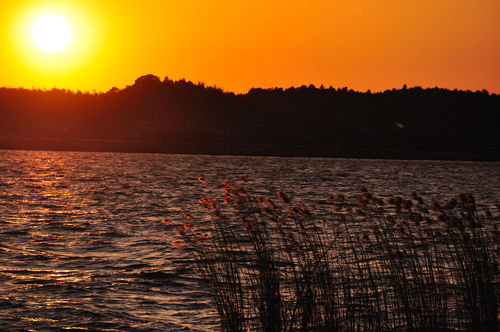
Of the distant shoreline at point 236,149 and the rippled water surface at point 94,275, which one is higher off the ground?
the distant shoreline at point 236,149

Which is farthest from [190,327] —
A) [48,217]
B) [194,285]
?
[48,217]

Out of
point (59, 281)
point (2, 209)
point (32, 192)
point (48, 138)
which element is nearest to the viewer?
point (59, 281)

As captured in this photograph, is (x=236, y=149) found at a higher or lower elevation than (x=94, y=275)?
higher

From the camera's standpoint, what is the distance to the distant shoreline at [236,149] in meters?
177

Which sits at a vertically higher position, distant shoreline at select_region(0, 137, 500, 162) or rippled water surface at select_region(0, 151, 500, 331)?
distant shoreline at select_region(0, 137, 500, 162)

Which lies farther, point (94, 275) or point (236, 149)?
point (236, 149)

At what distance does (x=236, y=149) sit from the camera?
180750 millimetres

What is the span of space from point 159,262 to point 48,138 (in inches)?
6846

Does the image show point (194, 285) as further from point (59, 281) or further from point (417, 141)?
point (417, 141)

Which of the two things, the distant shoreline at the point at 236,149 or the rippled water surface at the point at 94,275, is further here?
the distant shoreline at the point at 236,149

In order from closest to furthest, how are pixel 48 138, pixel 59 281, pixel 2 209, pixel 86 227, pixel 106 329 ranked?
pixel 106 329 → pixel 59 281 → pixel 86 227 → pixel 2 209 → pixel 48 138

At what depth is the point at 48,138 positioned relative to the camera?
187 meters

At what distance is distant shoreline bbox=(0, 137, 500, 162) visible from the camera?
177 meters

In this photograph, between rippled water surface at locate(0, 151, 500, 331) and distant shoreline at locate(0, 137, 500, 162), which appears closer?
rippled water surface at locate(0, 151, 500, 331)
